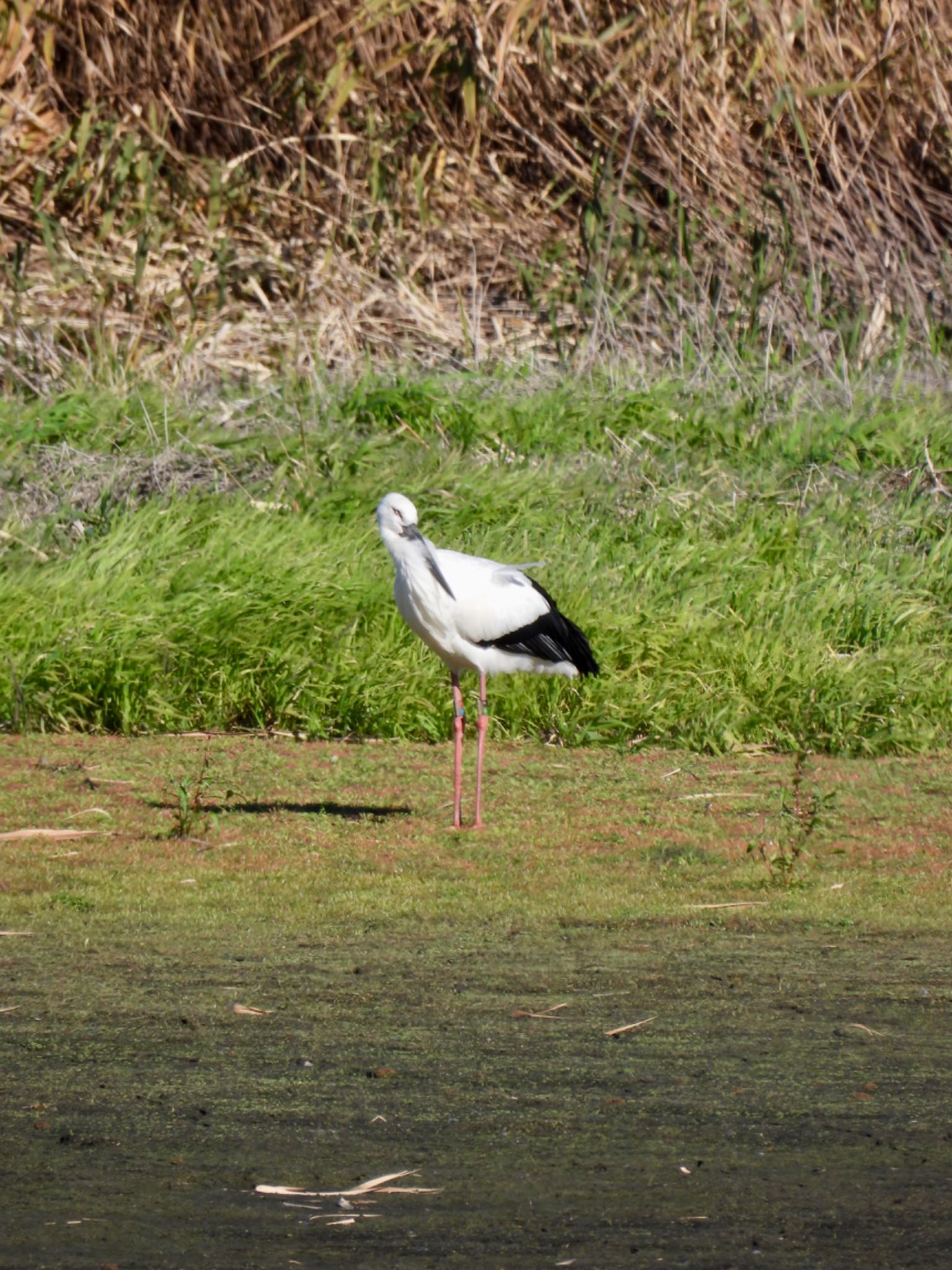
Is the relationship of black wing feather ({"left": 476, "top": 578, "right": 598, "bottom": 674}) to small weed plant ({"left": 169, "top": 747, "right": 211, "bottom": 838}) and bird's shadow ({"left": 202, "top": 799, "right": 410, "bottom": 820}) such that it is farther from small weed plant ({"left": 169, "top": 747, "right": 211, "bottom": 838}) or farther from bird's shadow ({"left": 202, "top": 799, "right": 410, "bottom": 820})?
small weed plant ({"left": 169, "top": 747, "right": 211, "bottom": 838})

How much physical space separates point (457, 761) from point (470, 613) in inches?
22.7

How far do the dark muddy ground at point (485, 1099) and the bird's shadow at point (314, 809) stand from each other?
167 centimetres

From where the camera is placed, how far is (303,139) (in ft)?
44.2

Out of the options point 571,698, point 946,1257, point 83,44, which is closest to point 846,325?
point 571,698

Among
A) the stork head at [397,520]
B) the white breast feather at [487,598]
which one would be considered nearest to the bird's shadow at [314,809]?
the white breast feather at [487,598]

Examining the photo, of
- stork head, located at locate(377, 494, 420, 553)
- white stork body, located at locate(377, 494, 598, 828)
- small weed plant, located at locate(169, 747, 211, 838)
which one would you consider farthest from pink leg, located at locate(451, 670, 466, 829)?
small weed plant, located at locate(169, 747, 211, 838)

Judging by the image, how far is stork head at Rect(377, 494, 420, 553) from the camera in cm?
691

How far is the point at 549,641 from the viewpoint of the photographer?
7.22m

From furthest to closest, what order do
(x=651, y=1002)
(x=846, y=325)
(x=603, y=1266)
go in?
(x=846, y=325), (x=651, y=1002), (x=603, y=1266)

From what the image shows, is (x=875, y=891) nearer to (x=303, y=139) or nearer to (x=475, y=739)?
(x=475, y=739)

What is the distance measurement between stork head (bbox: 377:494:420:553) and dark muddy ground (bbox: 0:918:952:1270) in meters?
2.15

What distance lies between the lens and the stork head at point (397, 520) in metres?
6.91

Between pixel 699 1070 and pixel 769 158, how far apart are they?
10505 mm

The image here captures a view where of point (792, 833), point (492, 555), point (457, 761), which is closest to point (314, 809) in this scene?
point (457, 761)
